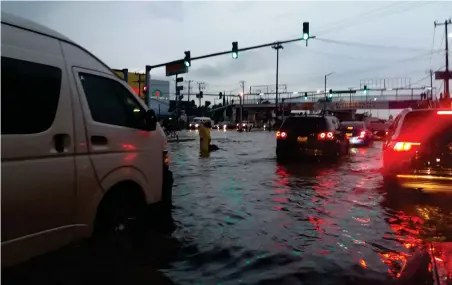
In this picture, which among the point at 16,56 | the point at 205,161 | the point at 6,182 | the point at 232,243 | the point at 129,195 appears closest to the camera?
the point at 6,182

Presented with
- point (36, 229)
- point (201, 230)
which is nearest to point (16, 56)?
point (36, 229)

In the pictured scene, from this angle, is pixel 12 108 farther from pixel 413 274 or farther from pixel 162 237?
pixel 413 274

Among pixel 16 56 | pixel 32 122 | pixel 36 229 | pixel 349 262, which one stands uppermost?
pixel 16 56

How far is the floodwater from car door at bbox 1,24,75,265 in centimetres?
33

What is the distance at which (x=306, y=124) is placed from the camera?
14.9m

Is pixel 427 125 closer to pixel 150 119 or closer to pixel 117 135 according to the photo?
pixel 150 119

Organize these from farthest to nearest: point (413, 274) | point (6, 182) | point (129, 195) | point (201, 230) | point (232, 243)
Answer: point (201, 230) < point (232, 243) < point (129, 195) < point (413, 274) < point (6, 182)

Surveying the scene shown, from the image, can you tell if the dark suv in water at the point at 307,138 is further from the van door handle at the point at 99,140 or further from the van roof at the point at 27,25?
the van roof at the point at 27,25

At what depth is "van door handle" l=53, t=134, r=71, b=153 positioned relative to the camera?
12.1 feet

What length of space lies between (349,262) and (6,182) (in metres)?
3.52

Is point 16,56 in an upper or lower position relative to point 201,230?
upper

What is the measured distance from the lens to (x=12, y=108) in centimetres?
337

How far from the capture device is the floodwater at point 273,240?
434 centimetres

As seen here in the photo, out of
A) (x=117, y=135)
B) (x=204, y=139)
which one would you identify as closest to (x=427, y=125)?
(x=117, y=135)
